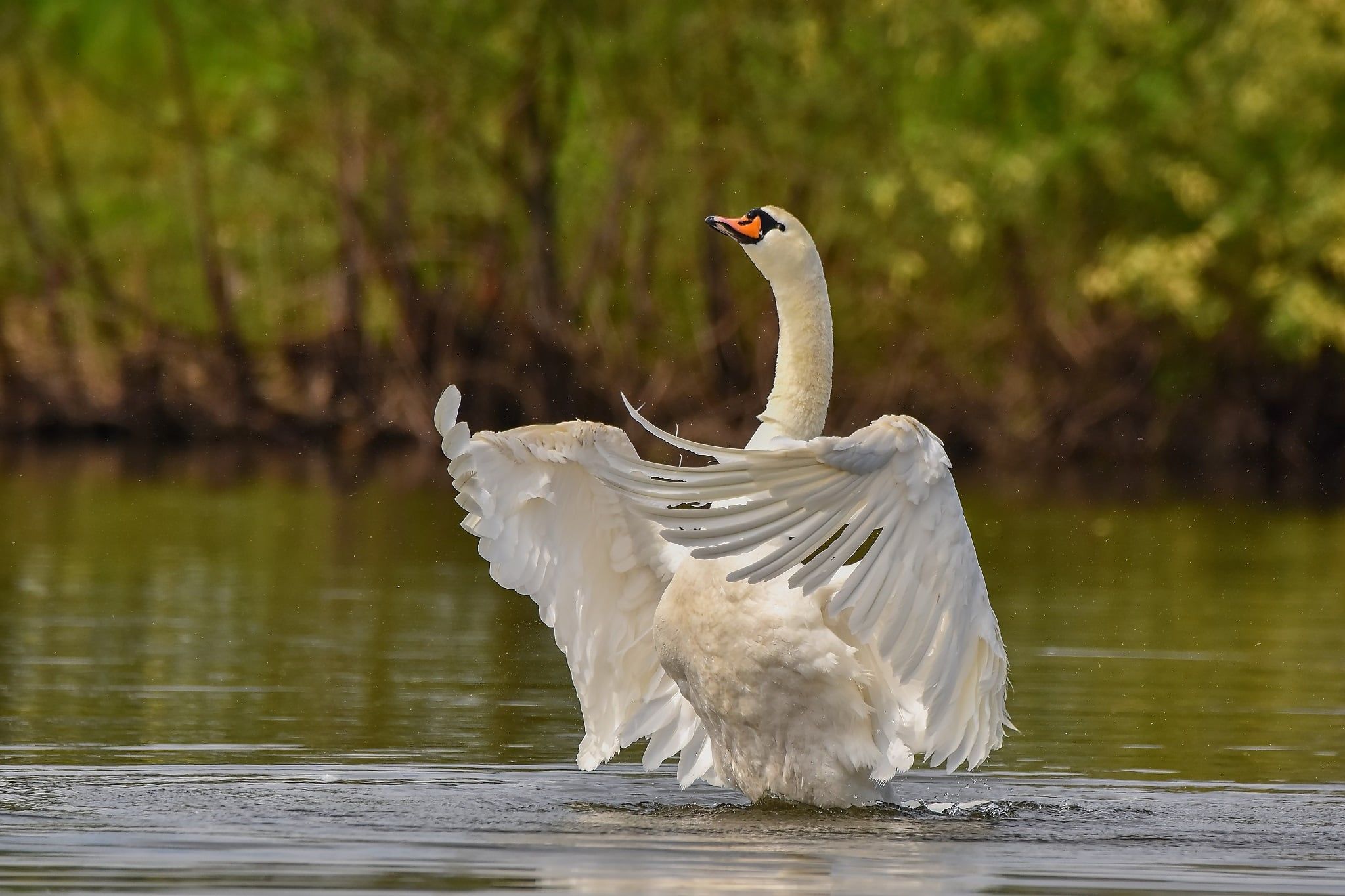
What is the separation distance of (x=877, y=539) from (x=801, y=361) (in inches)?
57.3

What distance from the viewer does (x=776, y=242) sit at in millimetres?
9266

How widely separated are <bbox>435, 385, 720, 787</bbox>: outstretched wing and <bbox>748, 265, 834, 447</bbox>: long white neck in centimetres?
63

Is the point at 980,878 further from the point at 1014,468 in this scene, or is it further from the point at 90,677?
the point at 1014,468

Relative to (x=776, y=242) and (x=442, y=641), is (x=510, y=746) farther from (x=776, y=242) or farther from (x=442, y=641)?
(x=442, y=641)

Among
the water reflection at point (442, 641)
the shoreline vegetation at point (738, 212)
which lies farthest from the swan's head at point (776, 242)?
the shoreline vegetation at point (738, 212)

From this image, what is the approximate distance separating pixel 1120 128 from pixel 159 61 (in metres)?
20.3

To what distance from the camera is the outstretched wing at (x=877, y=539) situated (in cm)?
768

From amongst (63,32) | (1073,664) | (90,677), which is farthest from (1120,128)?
(90,677)

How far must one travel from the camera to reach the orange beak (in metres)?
9.32

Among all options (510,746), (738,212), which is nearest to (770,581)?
(510,746)

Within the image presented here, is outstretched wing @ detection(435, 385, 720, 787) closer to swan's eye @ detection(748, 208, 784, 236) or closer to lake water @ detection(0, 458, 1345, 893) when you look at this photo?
lake water @ detection(0, 458, 1345, 893)

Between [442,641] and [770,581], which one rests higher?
[770,581]

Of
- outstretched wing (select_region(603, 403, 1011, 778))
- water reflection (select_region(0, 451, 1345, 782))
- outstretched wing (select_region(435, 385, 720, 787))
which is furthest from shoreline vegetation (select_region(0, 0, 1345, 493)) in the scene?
outstretched wing (select_region(603, 403, 1011, 778))

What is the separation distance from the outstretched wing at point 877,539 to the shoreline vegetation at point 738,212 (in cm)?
2340
